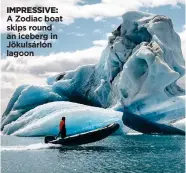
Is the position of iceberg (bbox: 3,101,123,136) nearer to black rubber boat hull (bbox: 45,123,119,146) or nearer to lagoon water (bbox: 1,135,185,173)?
black rubber boat hull (bbox: 45,123,119,146)

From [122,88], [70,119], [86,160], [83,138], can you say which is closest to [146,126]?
[122,88]

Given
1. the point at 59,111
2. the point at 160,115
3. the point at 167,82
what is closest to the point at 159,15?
the point at 167,82

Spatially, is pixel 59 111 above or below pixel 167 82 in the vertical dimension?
below

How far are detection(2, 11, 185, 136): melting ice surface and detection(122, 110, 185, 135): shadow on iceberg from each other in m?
1.05

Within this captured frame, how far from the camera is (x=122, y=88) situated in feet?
119

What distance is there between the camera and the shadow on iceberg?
35.2 m

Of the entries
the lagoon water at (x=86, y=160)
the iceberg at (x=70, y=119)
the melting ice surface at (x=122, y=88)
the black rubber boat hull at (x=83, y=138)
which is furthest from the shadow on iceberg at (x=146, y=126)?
the black rubber boat hull at (x=83, y=138)

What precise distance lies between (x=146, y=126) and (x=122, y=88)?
4737mm

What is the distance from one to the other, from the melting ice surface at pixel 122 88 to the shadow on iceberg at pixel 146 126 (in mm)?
1048

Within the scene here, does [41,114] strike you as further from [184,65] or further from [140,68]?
[184,65]

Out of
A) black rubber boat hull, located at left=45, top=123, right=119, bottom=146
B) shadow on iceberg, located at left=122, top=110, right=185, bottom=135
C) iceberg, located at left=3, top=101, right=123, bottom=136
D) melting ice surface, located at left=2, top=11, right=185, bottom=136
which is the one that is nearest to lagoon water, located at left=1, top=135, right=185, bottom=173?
black rubber boat hull, located at left=45, top=123, right=119, bottom=146

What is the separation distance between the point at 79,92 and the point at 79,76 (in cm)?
188

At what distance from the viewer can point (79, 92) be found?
45.8 metres

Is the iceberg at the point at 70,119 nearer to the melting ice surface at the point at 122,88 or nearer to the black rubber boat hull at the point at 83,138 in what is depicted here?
the melting ice surface at the point at 122,88
